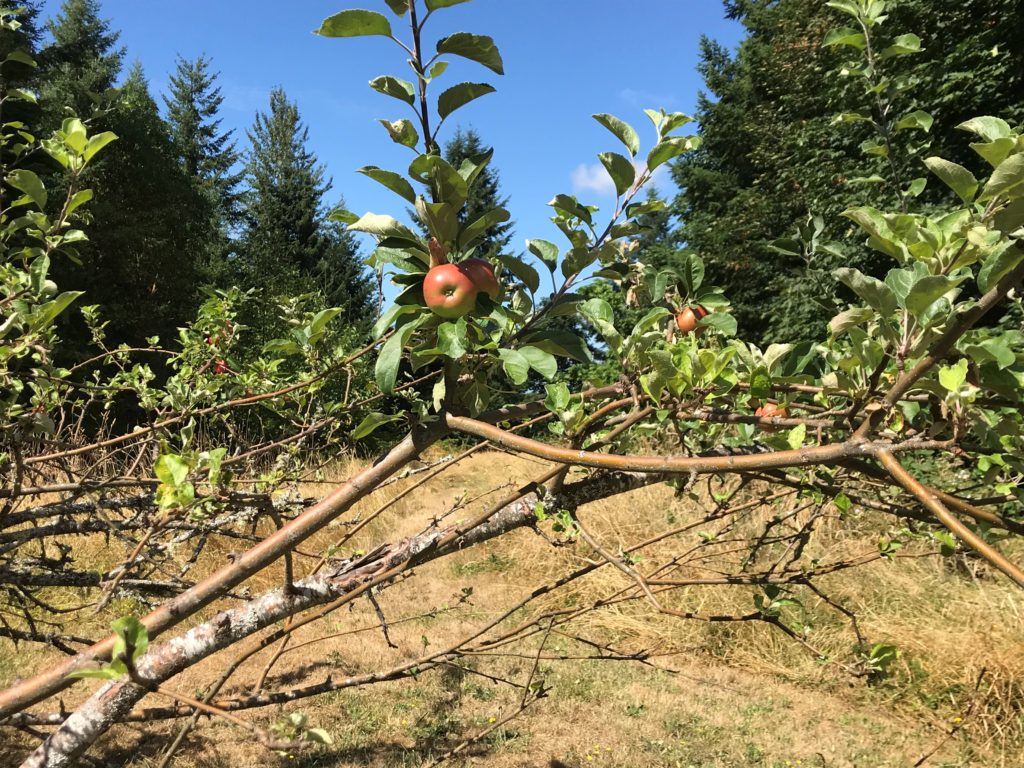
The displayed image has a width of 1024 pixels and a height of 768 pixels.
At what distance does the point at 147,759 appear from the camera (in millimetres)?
2705

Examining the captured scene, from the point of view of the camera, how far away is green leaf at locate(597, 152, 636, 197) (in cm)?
80

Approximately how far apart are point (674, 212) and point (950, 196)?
437 inches

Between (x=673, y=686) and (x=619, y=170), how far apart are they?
3.87 metres

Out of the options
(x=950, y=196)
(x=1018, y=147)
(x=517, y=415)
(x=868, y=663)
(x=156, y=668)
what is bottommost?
(x=868, y=663)

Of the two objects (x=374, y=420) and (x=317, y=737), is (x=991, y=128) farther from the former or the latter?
(x=317, y=737)

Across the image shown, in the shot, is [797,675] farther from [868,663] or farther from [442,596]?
[868,663]

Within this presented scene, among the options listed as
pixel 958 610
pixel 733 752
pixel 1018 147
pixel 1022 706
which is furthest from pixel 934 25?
pixel 1018 147

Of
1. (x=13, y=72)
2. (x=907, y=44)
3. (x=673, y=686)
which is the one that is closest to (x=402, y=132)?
(x=907, y=44)

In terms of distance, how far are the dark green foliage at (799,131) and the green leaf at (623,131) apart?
647mm

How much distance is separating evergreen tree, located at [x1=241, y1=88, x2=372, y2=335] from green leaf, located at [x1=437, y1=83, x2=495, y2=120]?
18339mm

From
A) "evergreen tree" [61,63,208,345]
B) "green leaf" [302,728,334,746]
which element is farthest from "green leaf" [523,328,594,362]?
"evergreen tree" [61,63,208,345]

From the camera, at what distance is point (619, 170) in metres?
0.82

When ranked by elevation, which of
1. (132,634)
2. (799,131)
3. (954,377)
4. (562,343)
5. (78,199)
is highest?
(799,131)

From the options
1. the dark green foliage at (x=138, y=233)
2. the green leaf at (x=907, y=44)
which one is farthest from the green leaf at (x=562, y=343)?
the dark green foliage at (x=138, y=233)
